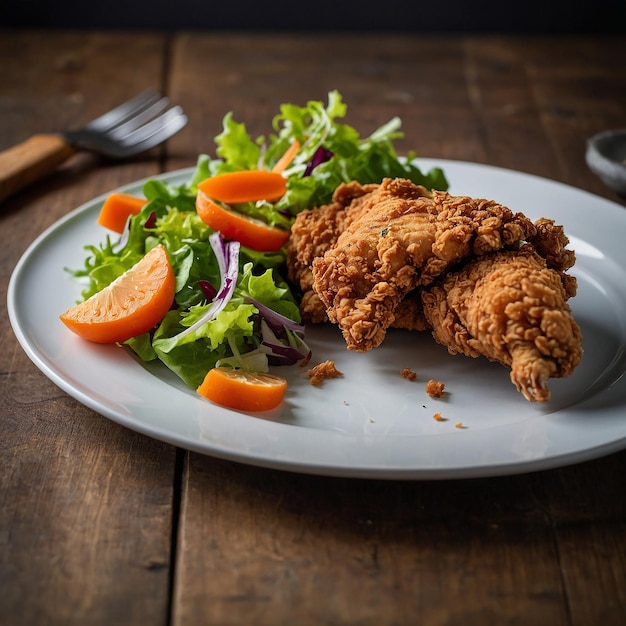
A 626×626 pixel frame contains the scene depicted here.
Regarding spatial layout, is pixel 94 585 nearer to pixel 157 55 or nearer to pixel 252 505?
pixel 252 505

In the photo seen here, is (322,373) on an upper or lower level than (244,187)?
lower

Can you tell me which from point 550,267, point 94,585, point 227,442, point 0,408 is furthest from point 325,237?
point 94,585

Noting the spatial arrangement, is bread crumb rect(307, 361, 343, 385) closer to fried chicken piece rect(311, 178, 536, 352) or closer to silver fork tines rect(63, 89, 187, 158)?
fried chicken piece rect(311, 178, 536, 352)

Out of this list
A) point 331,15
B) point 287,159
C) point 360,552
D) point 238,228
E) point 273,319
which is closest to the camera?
point 360,552

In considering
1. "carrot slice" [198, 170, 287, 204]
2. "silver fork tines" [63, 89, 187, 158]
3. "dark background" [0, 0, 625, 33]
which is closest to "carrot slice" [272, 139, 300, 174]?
"carrot slice" [198, 170, 287, 204]

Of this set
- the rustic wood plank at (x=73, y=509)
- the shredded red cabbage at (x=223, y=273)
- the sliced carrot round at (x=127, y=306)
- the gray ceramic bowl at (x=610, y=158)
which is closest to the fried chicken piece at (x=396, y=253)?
the shredded red cabbage at (x=223, y=273)

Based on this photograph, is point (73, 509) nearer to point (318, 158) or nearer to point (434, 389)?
point (434, 389)

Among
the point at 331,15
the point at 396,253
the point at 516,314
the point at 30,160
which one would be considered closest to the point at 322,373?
the point at 396,253
